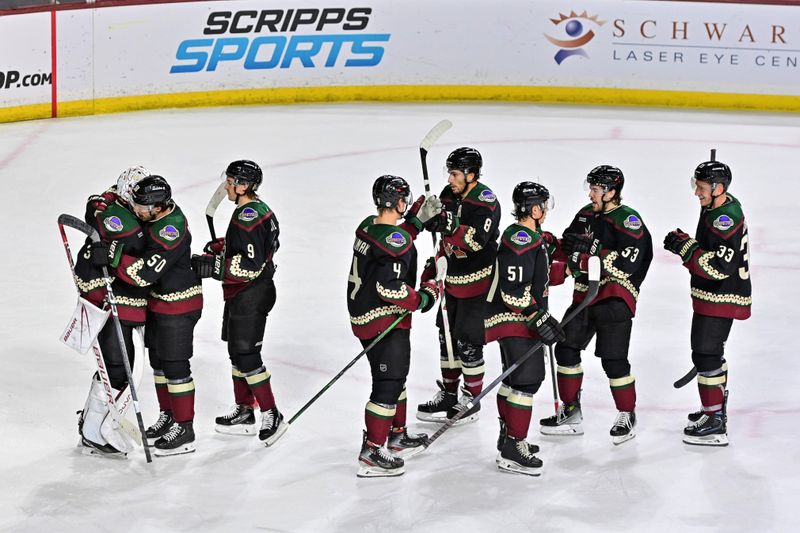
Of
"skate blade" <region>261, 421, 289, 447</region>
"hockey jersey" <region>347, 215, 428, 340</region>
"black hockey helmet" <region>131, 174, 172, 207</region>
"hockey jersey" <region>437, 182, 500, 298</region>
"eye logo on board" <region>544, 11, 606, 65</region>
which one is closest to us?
"hockey jersey" <region>347, 215, 428, 340</region>

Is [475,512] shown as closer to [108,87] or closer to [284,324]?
[284,324]

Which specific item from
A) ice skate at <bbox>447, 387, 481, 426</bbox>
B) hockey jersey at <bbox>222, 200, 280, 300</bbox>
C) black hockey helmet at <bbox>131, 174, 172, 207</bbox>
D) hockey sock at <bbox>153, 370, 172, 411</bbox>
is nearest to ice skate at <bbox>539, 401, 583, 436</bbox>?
ice skate at <bbox>447, 387, 481, 426</bbox>

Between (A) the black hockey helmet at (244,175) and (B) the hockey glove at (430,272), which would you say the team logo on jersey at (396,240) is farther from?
(A) the black hockey helmet at (244,175)

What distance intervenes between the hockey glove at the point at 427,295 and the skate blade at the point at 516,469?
0.75 metres

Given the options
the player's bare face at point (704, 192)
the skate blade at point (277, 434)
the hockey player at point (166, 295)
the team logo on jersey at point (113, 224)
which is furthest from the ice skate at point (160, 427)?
the player's bare face at point (704, 192)

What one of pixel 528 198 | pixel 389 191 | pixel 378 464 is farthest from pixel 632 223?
pixel 378 464

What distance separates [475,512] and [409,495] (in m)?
0.31

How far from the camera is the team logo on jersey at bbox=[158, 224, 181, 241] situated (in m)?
5.57

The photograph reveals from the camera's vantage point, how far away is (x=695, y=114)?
504 inches

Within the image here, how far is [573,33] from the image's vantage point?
42.5ft

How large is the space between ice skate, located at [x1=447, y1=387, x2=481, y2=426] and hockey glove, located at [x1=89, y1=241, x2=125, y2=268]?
5.71 feet

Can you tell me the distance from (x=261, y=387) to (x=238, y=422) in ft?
0.85

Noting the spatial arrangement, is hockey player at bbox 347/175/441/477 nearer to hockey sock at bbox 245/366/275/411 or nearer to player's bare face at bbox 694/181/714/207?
hockey sock at bbox 245/366/275/411

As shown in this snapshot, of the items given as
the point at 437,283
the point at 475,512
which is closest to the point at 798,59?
the point at 437,283
